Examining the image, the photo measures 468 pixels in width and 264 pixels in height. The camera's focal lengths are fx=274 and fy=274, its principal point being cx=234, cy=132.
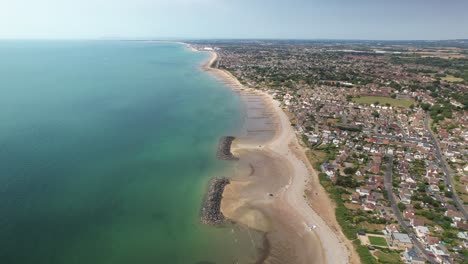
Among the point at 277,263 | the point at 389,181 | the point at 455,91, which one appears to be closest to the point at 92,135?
the point at 277,263

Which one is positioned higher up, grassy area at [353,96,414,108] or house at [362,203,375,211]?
grassy area at [353,96,414,108]

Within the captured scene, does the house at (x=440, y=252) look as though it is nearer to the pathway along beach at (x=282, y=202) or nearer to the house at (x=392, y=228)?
the house at (x=392, y=228)

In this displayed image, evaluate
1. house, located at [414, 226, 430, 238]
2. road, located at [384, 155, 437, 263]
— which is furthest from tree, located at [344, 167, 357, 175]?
house, located at [414, 226, 430, 238]

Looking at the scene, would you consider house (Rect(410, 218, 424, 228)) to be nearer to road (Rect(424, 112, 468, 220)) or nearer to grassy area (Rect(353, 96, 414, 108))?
road (Rect(424, 112, 468, 220))

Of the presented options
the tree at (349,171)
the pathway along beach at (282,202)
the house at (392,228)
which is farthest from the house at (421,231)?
the tree at (349,171)

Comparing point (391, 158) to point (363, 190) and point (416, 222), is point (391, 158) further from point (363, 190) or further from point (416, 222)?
point (416, 222)

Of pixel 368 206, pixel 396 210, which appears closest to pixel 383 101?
pixel 396 210
